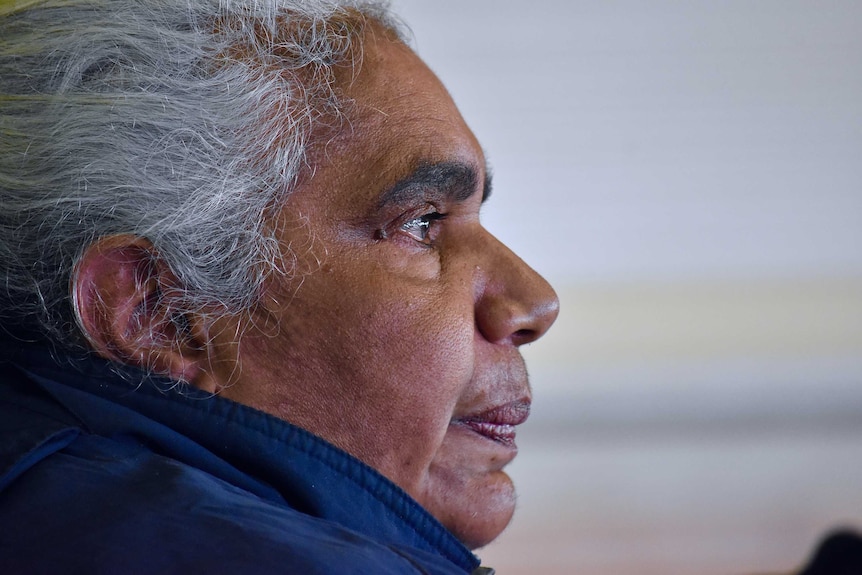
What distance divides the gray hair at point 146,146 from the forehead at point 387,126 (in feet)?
0.13

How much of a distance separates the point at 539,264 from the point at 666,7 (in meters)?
0.92

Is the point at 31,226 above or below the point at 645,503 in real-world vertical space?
above

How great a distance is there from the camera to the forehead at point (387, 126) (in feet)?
3.60

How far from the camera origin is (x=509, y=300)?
118 centimetres

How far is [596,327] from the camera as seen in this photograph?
2797 mm

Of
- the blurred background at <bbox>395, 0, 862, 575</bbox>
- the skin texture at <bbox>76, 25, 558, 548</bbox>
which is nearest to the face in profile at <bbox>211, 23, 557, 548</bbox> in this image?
the skin texture at <bbox>76, 25, 558, 548</bbox>

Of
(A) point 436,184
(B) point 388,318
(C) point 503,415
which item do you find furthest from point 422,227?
(C) point 503,415

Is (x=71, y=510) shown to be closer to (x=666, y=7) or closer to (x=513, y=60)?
(x=513, y=60)

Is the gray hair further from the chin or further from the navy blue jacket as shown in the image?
the chin

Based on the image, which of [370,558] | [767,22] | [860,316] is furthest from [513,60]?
[370,558]

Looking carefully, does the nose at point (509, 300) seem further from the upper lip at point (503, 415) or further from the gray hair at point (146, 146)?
the gray hair at point (146, 146)

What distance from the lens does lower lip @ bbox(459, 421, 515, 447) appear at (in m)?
1.16

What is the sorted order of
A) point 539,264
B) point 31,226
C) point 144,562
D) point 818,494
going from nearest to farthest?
point 144,562 < point 31,226 < point 539,264 < point 818,494

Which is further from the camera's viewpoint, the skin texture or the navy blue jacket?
the skin texture
